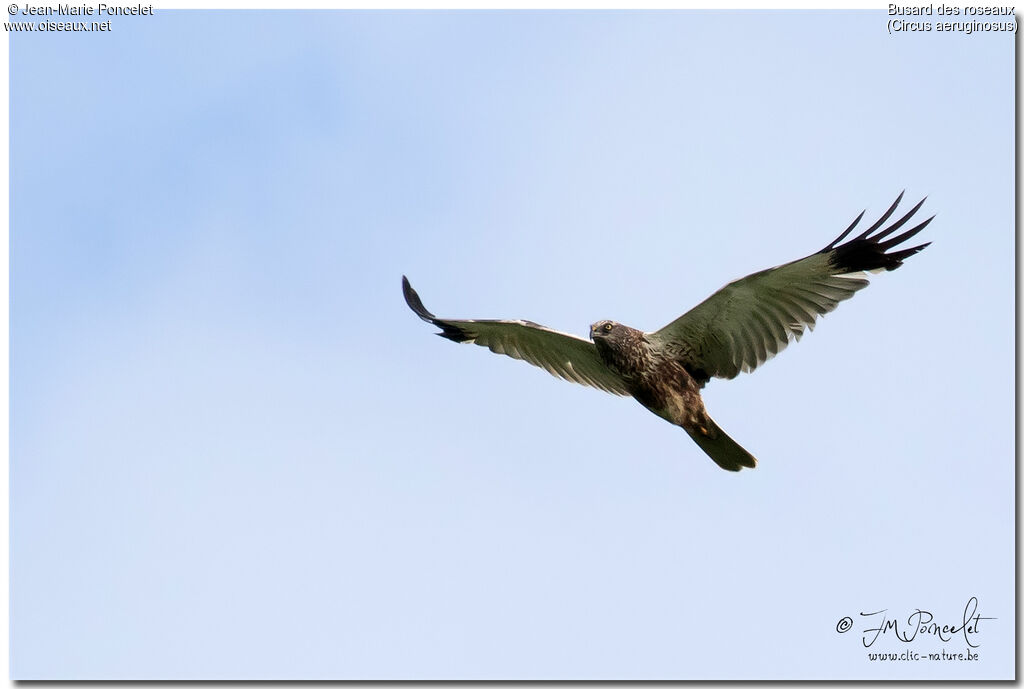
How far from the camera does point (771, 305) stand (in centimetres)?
1110

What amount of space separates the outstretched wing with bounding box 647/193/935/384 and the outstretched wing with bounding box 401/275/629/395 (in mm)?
823

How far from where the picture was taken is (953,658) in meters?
10.5

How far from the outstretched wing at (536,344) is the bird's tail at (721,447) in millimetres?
1019

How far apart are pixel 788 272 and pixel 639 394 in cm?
185

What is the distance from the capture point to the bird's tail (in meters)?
11.0

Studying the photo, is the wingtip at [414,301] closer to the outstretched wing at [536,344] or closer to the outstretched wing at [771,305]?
the outstretched wing at [536,344]

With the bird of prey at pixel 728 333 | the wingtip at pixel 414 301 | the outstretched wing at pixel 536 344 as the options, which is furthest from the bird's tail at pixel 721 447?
the wingtip at pixel 414 301

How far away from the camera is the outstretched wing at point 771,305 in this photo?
10.7 meters

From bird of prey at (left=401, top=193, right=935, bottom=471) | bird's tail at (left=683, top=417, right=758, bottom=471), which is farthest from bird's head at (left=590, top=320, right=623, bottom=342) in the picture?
bird's tail at (left=683, top=417, right=758, bottom=471)

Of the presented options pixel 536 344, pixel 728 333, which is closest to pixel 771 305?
pixel 728 333

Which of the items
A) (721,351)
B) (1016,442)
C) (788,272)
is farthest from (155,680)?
(1016,442)

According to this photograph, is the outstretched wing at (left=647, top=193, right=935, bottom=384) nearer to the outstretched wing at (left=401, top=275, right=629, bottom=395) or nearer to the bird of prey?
the bird of prey

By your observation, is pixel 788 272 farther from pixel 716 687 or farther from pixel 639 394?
pixel 716 687

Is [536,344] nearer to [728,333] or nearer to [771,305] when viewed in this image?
[728,333]
